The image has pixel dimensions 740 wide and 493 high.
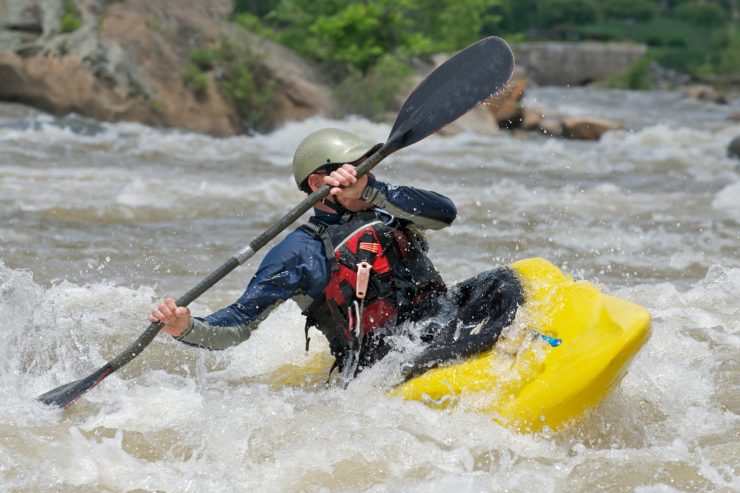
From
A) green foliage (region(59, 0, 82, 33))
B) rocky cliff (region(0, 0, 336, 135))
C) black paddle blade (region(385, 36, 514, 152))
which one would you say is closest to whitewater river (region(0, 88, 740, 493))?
black paddle blade (region(385, 36, 514, 152))

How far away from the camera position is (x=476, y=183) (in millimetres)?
10359

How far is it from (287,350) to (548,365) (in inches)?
59.8

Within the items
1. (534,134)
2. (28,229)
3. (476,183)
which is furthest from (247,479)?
(534,134)

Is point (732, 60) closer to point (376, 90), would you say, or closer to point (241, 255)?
point (376, 90)

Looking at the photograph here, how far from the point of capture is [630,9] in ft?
181

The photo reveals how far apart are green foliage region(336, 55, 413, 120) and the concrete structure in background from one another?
2676 centimetres

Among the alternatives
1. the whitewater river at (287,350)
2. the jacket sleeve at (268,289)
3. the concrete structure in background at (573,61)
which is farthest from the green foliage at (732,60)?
the jacket sleeve at (268,289)

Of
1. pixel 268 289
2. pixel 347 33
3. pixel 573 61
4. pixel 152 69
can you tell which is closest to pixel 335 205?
pixel 268 289

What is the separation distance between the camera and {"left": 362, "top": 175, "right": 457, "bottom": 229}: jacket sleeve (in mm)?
3504

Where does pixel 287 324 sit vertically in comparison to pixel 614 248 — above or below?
above

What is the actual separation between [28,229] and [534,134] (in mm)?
11175

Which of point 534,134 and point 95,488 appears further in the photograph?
point 534,134

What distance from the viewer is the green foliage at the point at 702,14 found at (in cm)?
5222

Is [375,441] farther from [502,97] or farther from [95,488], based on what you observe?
[502,97]
